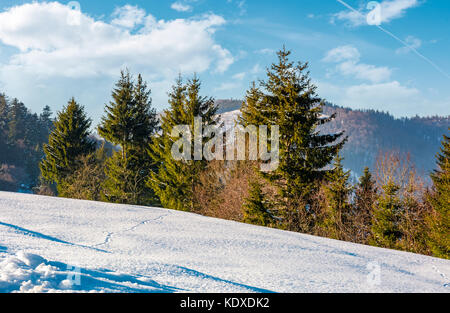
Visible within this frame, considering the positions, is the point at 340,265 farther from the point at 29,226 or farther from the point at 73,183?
the point at 73,183

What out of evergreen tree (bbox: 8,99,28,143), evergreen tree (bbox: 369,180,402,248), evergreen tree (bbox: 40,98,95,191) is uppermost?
evergreen tree (bbox: 8,99,28,143)

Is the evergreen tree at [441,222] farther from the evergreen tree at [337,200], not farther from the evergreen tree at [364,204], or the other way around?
the evergreen tree at [337,200]

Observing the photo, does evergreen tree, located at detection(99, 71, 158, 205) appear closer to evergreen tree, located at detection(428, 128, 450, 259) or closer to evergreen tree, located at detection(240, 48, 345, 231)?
evergreen tree, located at detection(240, 48, 345, 231)

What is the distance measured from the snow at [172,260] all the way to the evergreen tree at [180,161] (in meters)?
14.3

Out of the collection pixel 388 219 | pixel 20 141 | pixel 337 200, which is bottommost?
pixel 388 219

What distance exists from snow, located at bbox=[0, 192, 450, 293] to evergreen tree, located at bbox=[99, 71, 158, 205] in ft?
56.2

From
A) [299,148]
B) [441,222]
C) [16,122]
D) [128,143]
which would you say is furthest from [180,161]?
[16,122]

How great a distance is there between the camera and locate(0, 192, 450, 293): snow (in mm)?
2791

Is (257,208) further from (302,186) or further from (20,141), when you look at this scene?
(20,141)

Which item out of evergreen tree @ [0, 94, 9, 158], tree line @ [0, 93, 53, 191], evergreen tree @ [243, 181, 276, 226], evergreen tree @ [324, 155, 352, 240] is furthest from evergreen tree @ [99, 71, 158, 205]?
evergreen tree @ [0, 94, 9, 158]

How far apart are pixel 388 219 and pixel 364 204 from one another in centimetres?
243

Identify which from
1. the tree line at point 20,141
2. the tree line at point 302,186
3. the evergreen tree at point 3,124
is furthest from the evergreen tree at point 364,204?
the evergreen tree at point 3,124

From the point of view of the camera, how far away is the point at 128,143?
24938 millimetres

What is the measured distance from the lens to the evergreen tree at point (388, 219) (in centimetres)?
1730
